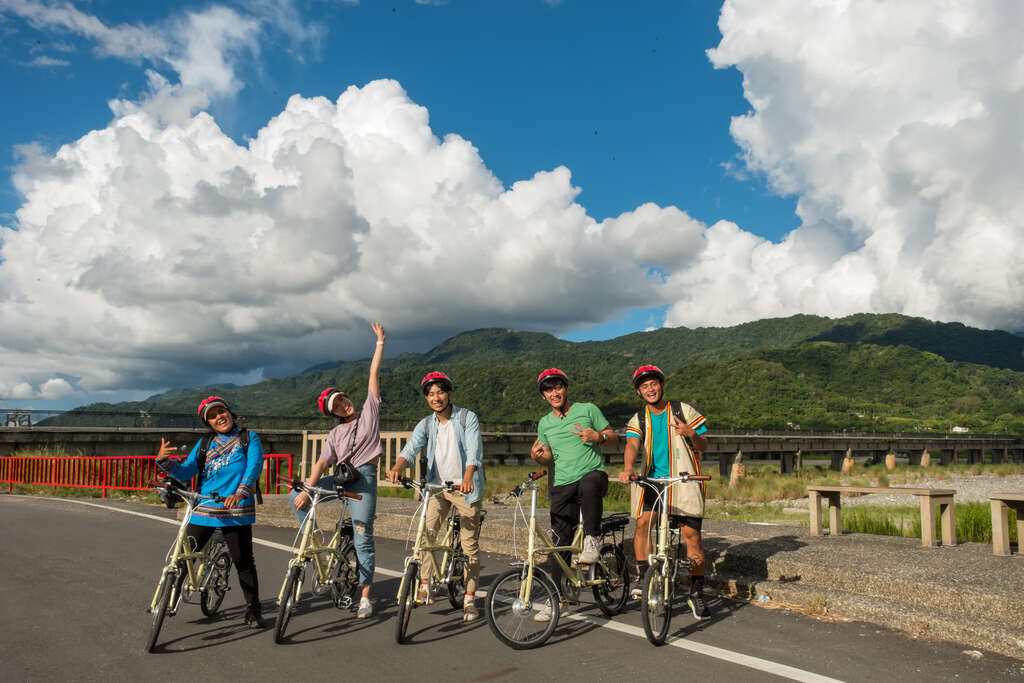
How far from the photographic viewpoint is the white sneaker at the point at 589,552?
5871 millimetres

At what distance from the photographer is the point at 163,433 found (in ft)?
108

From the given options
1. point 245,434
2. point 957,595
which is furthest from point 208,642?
point 957,595

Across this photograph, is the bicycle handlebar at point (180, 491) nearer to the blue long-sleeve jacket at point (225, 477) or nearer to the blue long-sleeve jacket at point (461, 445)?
the blue long-sleeve jacket at point (225, 477)

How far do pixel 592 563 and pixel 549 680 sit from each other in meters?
1.41

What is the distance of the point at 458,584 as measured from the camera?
663 centimetres

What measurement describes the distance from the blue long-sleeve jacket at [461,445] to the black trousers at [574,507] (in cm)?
65

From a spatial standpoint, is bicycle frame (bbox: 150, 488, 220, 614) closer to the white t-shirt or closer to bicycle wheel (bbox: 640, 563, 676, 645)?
the white t-shirt

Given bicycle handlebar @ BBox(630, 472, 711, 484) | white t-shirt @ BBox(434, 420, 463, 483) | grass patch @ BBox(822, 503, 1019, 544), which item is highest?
white t-shirt @ BBox(434, 420, 463, 483)

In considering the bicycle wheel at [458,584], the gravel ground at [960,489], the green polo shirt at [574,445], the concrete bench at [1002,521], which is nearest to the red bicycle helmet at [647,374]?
the green polo shirt at [574,445]

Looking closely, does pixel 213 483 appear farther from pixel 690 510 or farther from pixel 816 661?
pixel 816 661

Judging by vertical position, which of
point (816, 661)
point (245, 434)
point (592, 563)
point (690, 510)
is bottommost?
point (816, 661)

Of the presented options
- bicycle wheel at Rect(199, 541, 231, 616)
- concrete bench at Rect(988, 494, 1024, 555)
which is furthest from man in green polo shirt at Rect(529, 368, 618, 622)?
concrete bench at Rect(988, 494, 1024, 555)

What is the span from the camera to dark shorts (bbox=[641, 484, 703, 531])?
6.27 m

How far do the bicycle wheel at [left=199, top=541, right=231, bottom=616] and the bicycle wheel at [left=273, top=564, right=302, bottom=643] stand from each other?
79 cm
